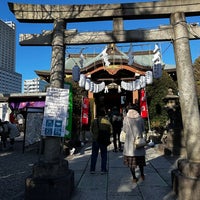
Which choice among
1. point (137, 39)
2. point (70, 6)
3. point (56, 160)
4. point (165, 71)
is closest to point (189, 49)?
point (137, 39)

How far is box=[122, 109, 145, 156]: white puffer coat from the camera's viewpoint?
5134 mm

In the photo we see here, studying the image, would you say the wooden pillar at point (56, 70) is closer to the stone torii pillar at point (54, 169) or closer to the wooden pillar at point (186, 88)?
the stone torii pillar at point (54, 169)

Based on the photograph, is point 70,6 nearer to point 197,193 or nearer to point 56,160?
point 56,160

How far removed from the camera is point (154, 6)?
5141mm

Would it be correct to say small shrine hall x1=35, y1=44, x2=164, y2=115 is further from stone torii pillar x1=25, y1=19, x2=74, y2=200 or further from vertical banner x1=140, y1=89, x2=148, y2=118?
stone torii pillar x1=25, y1=19, x2=74, y2=200

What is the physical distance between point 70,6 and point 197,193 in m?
4.60

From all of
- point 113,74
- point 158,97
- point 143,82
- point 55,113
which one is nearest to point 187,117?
point 55,113

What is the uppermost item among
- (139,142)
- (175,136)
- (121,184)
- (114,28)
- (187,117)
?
(114,28)

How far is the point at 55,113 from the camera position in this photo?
189 inches

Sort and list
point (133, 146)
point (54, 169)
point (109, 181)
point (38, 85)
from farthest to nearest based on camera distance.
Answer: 1. point (38, 85)
2. point (109, 181)
3. point (133, 146)
4. point (54, 169)

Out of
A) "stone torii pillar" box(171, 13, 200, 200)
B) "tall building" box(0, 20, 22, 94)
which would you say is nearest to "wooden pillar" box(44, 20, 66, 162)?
"stone torii pillar" box(171, 13, 200, 200)

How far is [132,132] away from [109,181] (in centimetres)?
135

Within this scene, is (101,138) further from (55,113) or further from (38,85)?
(38,85)

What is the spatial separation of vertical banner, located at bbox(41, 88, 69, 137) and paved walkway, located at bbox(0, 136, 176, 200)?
4.48 feet
